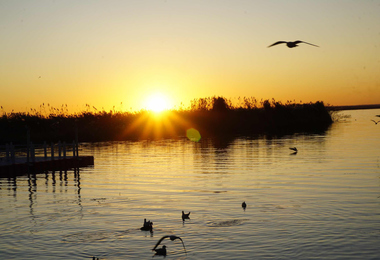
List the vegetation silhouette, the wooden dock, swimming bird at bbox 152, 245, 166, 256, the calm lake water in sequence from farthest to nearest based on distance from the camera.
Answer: the vegetation silhouette → the wooden dock → the calm lake water → swimming bird at bbox 152, 245, 166, 256

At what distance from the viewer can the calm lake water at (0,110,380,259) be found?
1602 cm

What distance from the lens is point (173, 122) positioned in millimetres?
101812

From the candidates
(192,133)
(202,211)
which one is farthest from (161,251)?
(192,133)

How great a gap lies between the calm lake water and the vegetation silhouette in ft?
127

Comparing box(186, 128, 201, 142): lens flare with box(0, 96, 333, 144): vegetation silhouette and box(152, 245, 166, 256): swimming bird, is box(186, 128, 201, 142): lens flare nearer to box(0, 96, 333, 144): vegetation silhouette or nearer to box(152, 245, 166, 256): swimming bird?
box(0, 96, 333, 144): vegetation silhouette

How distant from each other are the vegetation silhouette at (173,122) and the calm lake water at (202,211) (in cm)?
3872

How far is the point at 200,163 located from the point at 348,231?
2966cm

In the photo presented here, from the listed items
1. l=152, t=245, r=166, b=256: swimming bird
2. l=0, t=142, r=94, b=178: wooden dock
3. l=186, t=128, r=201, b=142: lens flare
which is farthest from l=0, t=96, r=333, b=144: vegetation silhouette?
l=152, t=245, r=166, b=256: swimming bird

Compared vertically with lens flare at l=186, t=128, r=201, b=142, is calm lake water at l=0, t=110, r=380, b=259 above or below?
below

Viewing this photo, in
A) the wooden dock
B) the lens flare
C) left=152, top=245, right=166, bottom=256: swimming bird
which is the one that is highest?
the lens flare

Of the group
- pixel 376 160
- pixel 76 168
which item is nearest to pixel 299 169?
pixel 376 160

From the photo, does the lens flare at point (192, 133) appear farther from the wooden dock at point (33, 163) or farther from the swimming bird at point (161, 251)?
the swimming bird at point (161, 251)

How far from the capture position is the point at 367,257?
14.7 metres

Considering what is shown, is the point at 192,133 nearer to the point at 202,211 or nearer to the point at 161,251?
the point at 202,211
